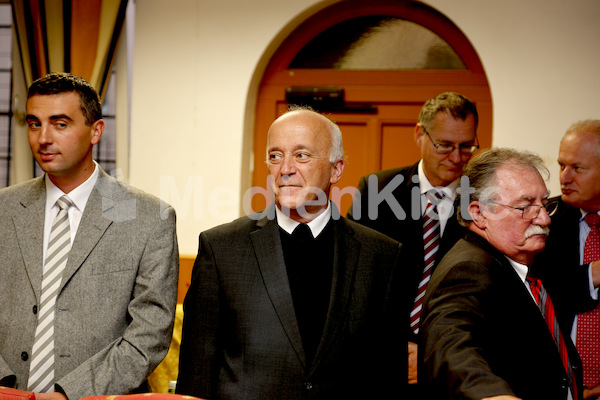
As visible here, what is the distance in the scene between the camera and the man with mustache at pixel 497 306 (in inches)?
63.0

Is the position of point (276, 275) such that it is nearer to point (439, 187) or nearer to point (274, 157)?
point (274, 157)

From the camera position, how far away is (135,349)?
2.02 meters

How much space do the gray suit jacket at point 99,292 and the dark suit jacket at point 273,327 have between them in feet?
0.66

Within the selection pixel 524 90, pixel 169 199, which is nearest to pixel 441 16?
pixel 524 90

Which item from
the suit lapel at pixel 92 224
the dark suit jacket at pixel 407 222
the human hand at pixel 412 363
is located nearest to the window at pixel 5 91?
the suit lapel at pixel 92 224

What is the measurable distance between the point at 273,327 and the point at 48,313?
0.75 metres

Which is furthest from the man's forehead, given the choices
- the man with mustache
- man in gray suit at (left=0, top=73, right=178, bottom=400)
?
man in gray suit at (left=0, top=73, right=178, bottom=400)

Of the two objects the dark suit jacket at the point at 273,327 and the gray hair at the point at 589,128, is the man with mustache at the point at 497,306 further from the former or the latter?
the gray hair at the point at 589,128

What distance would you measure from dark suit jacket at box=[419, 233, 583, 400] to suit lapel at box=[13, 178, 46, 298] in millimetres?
1240

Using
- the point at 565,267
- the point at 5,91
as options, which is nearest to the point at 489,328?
the point at 565,267

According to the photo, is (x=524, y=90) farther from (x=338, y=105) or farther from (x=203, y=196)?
(x=203, y=196)

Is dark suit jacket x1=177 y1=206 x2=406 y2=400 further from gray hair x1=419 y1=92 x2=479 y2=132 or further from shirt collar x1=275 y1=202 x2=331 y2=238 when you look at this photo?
gray hair x1=419 y1=92 x2=479 y2=132

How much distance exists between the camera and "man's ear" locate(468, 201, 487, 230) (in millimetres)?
1936

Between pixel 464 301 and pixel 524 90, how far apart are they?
91.2 inches
